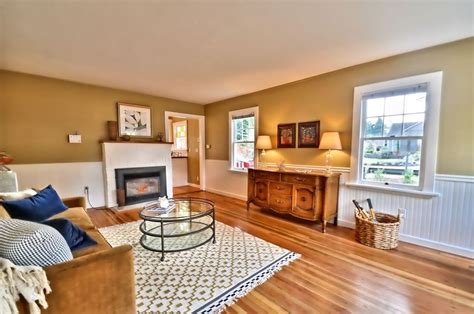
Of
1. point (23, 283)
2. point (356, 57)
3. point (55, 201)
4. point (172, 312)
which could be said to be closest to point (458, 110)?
point (356, 57)

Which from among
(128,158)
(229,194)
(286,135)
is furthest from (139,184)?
(286,135)

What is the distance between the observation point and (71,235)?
1.46m

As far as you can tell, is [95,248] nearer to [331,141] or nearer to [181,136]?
[331,141]

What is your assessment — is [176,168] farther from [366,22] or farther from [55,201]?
[366,22]

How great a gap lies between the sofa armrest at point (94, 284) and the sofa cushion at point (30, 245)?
8cm

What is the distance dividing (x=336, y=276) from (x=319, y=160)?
1.89 m

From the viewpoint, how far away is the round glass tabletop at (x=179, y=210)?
7.60 ft

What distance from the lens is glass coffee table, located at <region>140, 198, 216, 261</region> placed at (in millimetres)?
2301

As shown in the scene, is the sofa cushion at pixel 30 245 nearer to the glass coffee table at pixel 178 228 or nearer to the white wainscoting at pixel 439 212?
the glass coffee table at pixel 178 228

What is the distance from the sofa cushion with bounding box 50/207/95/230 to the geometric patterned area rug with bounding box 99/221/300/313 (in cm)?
55

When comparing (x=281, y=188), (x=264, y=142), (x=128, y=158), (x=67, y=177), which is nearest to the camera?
(x=281, y=188)

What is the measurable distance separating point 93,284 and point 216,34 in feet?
7.58

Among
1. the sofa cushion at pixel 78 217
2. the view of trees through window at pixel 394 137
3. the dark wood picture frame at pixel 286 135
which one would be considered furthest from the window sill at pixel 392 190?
the sofa cushion at pixel 78 217

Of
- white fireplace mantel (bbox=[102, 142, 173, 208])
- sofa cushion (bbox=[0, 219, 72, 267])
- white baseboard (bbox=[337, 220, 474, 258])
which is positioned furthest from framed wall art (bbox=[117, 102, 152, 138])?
white baseboard (bbox=[337, 220, 474, 258])
